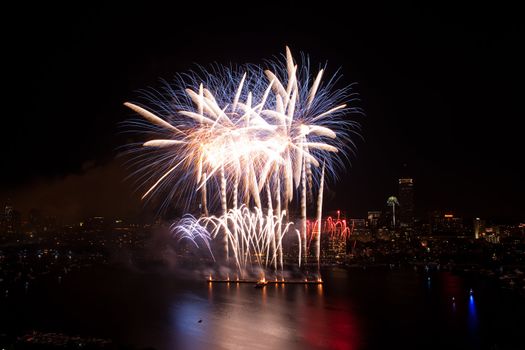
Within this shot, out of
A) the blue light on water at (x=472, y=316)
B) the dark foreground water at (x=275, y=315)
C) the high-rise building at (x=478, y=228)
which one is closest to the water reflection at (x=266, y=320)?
the dark foreground water at (x=275, y=315)

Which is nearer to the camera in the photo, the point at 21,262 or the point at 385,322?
the point at 385,322

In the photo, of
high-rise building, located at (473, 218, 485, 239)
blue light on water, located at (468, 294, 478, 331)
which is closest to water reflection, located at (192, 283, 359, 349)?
blue light on water, located at (468, 294, 478, 331)

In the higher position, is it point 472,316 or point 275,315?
point 275,315

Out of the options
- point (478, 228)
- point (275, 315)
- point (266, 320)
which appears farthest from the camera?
point (478, 228)

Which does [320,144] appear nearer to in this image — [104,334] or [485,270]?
[104,334]

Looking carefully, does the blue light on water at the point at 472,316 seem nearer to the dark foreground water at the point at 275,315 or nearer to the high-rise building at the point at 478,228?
the dark foreground water at the point at 275,315

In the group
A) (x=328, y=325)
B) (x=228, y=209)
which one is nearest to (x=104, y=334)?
(x=228, y=209)

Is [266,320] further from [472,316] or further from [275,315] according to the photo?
[472,316]

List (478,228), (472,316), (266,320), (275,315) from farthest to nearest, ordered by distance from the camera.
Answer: (478,228) → (472,316) → (275,315) → (266,320)

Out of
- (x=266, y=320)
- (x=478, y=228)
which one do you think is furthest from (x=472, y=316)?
(x=478, y=228)
